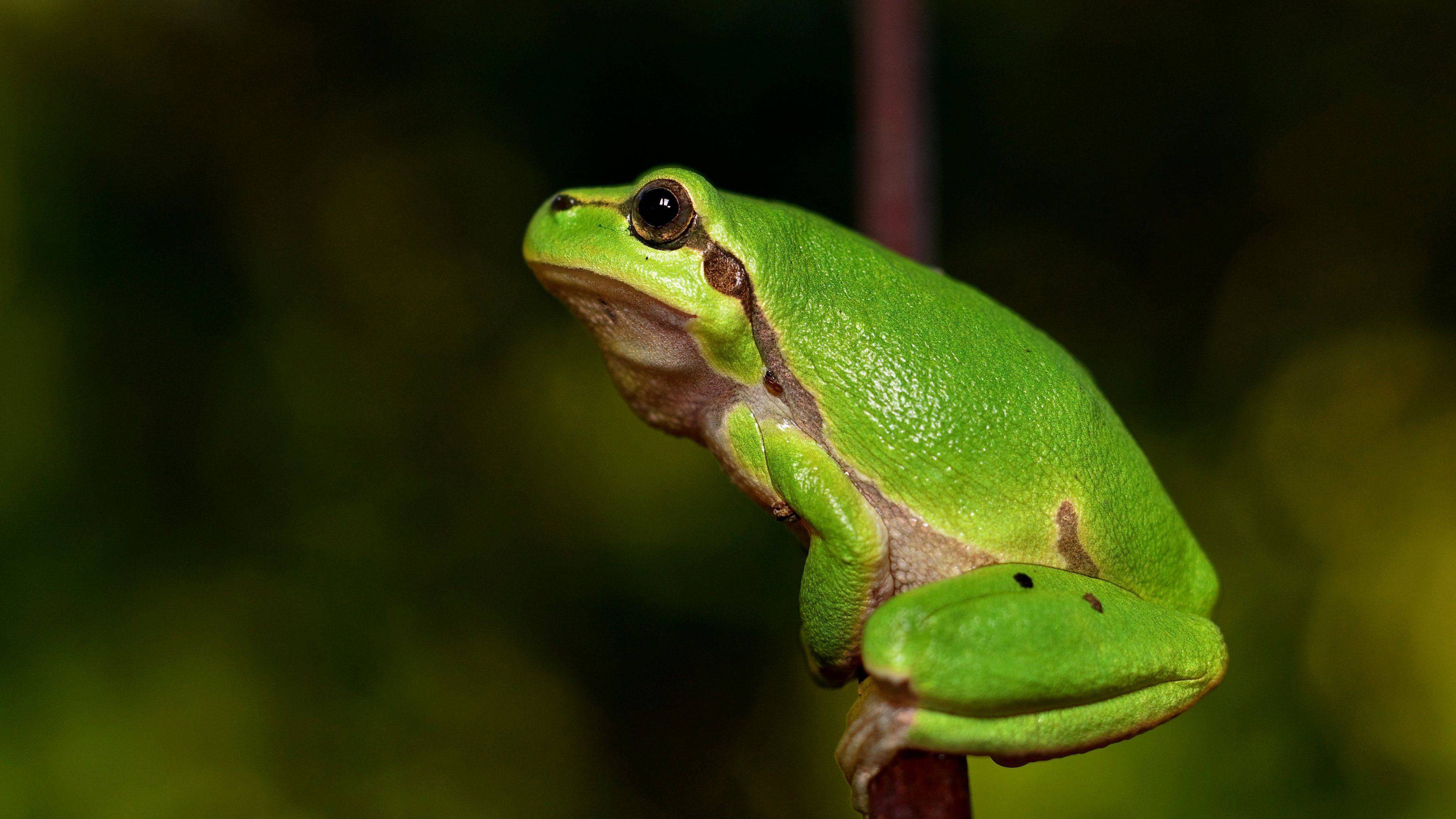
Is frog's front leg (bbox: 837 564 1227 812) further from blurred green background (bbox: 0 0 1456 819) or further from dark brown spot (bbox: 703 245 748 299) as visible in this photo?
blurred green background (bbox: 0 0 1456 819)

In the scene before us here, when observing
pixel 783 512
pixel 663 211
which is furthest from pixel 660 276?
pixel 783 512

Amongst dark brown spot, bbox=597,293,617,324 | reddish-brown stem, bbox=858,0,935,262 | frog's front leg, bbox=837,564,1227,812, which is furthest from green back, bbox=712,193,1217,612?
reddish-brown stem, bbox=858,0,935,262

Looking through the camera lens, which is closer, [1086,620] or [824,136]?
[1086,620]

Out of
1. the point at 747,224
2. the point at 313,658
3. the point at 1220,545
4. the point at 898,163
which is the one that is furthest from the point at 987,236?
the point at 313,658

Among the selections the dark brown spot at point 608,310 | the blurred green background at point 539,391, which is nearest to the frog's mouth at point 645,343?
the dark brown spot at point 608,310

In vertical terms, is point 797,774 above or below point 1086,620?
below

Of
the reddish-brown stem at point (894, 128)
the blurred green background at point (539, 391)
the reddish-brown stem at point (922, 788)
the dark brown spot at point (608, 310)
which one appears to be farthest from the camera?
the blurred green background at point (539, 391)

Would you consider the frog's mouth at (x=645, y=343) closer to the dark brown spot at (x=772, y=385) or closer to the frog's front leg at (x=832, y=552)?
the dark brown spot at (x=772, y=385)

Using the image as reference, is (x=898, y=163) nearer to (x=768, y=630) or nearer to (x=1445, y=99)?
(x=768, y=630)

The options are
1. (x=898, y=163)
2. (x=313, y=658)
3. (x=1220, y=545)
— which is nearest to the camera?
(x=898, y=163)
